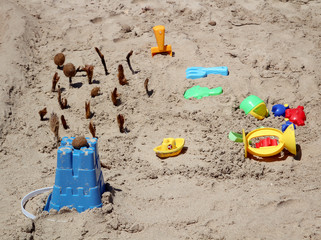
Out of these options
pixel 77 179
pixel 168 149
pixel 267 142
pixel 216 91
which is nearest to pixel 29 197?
pixel 77 179

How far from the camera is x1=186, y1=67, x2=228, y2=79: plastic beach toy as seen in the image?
4223 millimetres

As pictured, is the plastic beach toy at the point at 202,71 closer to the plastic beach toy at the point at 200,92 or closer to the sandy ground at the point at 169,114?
the sandy ground at the point at 169,114

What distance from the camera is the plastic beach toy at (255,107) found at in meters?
3.73

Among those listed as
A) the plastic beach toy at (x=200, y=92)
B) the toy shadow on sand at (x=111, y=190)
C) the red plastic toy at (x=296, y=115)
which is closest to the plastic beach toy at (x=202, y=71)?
the plastic beach toy at (x=200, y=92)

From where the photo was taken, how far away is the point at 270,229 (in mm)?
2566

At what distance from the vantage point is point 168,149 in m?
3.37

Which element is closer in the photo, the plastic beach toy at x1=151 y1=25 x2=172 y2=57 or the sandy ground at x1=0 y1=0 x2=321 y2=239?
the sandy ground at x1=0 y1=0 x2=321 y2=239

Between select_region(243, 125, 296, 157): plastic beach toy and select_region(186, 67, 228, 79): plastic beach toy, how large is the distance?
0.98m

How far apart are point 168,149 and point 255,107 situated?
0.92m

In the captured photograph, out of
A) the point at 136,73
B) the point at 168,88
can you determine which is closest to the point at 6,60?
the point at 136,73

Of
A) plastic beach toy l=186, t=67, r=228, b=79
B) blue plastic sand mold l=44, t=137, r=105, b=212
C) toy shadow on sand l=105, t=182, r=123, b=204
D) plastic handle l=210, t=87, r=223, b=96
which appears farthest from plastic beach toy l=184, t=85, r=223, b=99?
blue plastic sand mold l=44, t=137, r=105, b=212

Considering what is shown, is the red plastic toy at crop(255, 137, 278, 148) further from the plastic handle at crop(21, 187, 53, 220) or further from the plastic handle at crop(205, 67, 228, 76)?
the plastic handle at crop(21, 187, 53, 220)

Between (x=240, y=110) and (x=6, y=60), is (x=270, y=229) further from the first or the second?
(x=6, y=60)

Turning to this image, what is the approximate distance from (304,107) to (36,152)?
2440 mm
